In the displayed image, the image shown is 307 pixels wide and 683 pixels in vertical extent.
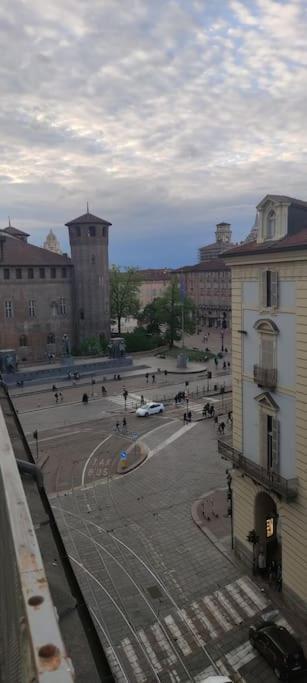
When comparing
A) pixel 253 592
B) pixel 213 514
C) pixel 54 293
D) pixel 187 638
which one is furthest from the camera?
pixel 54 293

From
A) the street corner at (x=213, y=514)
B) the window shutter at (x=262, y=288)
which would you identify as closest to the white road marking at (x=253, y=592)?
the street corner at (x=213, y=514)

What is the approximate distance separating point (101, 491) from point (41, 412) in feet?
63.8

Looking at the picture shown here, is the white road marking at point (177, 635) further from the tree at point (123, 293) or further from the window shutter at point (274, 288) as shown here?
the tree at point (123, 293)

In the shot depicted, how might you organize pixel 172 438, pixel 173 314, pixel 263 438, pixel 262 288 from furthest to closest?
pixel 173 314, pixel 172 438, pixel 263 438, pixel 262 288

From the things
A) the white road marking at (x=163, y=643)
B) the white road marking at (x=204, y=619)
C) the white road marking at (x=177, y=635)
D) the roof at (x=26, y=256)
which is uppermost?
the roof at (x=26, y=256)

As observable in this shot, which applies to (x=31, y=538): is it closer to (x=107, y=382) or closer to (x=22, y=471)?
(x=22, y=471)

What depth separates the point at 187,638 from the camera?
16375 mm

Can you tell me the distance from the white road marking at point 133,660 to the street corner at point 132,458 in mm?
14365

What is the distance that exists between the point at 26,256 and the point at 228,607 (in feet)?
197

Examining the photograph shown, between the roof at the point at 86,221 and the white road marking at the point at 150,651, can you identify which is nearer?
the white road marking at the point at 150,651

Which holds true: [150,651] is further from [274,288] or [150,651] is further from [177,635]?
[274,288]

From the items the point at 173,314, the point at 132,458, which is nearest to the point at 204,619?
the point at 132,458

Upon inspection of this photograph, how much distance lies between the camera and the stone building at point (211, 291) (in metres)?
110

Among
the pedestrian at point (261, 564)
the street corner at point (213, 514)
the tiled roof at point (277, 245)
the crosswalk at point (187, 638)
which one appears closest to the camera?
the crosswalk at point (187, 638)
